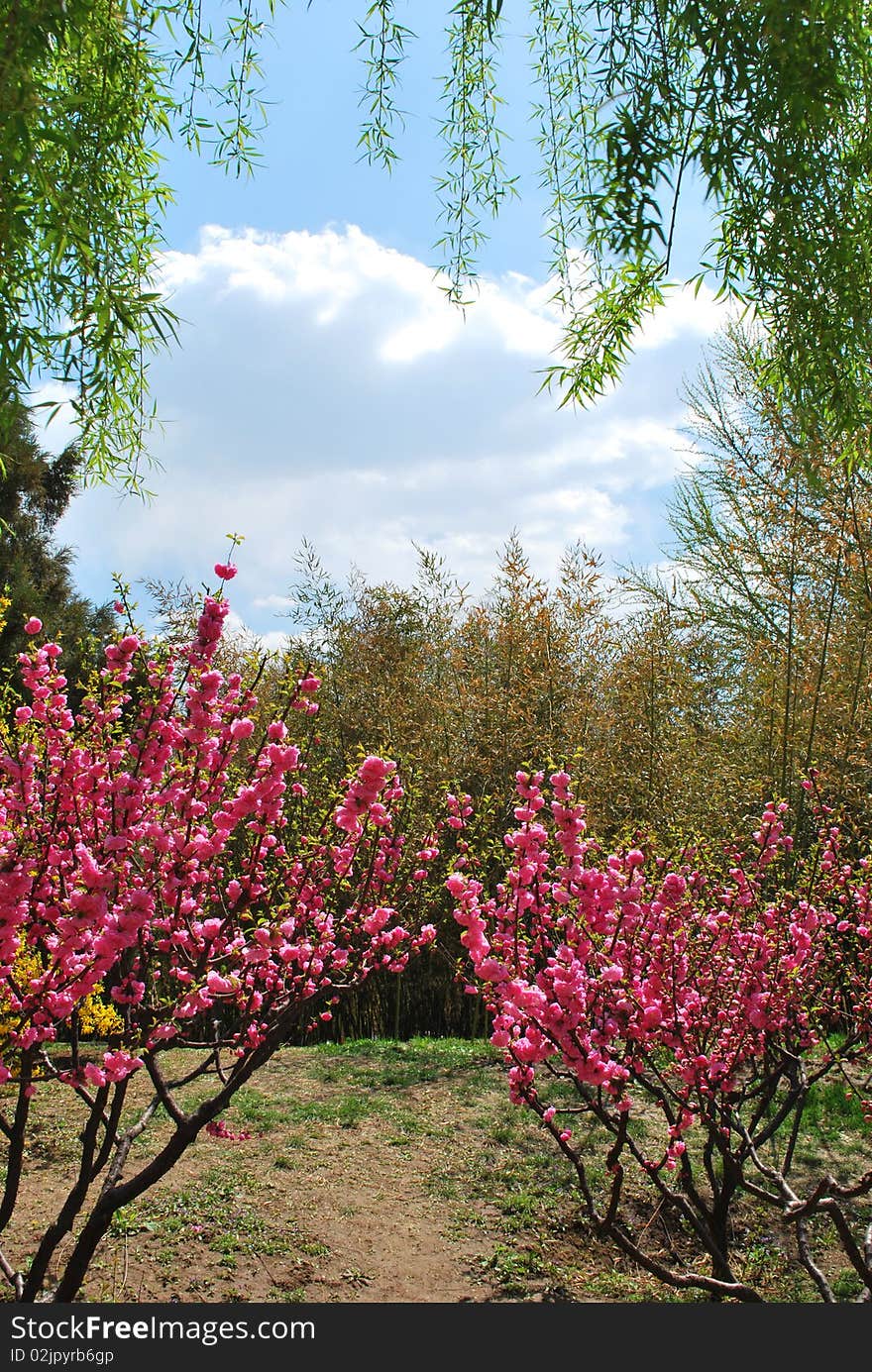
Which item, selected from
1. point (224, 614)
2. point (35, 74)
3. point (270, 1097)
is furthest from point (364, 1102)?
point (35, 74)

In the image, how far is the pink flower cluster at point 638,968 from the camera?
1.90 meters

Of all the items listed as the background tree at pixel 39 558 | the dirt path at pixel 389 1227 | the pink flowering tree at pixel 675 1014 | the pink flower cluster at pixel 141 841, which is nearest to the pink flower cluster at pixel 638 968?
the pink flowering tree at pixel 675 1014

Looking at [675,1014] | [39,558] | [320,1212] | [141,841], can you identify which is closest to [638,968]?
[675,1014]

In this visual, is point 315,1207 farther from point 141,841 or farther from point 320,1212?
point 141,841

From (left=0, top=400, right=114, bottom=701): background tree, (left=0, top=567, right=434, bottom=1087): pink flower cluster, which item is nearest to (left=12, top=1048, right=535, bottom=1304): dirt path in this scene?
(left=0, top=567, right=434, bottom=1087): pink flower cluster

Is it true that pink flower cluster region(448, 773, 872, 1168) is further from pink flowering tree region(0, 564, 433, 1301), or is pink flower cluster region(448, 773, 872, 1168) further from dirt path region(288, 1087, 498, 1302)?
dirt path region(288, 1087, 498, 1302)

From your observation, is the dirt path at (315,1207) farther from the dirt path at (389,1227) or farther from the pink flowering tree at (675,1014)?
the pink flowering tree at (675,1014)

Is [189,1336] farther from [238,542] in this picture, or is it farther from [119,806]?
[238,542]

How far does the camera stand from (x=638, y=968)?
239cm

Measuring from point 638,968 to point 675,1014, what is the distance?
7.6 inches

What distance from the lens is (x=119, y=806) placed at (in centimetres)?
182

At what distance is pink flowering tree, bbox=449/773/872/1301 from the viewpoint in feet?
6.32

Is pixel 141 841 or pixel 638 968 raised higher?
pixel 141 841

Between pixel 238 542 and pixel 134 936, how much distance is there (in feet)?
2.45
